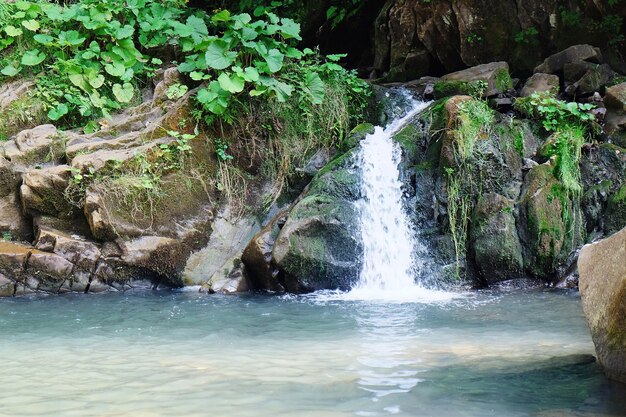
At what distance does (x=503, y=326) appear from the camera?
5.70 m

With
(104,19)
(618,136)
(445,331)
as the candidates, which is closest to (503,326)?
(445,331)

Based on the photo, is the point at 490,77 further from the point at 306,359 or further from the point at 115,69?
the point at 306,359

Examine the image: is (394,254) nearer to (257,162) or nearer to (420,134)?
(420,134)

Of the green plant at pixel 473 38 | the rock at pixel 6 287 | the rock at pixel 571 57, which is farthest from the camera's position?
the green plant at pixel 473 38

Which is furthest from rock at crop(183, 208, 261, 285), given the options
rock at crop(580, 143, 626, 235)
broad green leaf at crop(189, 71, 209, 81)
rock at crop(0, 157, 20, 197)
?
rock at crop(580, 143, 626, 235)

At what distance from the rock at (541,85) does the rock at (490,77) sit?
0.29 m

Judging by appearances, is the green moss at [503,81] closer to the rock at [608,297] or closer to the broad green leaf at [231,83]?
the broad green leaf at [231,83]

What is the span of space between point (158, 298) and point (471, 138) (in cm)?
453

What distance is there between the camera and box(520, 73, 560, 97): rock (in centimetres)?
983

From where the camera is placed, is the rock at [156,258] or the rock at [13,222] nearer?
the rock at [156,258]

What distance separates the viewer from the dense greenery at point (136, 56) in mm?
9383

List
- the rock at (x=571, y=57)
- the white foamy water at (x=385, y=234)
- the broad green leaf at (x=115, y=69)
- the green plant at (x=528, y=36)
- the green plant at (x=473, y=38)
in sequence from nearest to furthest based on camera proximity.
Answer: the white foamy water at (x=385, y=234), the broad green leaf at (x=115, y=69), the rock at (x=571, y=57), the green plant at (x=528, y=36), the green plant at (x=473, y=38)

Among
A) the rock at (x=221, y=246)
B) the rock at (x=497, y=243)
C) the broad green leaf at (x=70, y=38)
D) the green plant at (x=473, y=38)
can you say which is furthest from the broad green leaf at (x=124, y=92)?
the green plant at (x=473, y=38)

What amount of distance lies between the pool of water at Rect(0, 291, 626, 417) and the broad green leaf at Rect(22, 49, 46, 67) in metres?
4.62
